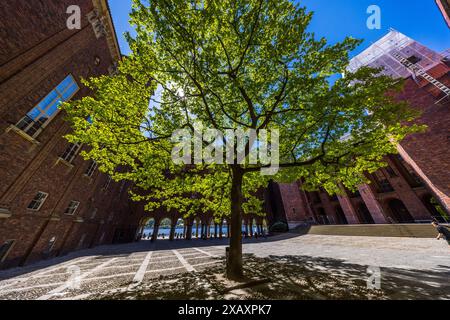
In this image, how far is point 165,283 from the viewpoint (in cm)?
564

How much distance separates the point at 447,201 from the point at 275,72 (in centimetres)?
2161

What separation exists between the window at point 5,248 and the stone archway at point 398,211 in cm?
4042

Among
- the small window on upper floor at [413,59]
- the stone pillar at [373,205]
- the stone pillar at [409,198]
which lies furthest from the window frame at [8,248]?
the small window on upper floor at [413,59]

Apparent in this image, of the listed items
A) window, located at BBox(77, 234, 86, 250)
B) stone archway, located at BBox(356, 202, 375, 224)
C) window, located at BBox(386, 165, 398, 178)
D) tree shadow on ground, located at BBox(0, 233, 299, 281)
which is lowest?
tree shadow on ground, located at BBox(0, 233, 299, 281)

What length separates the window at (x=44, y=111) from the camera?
8.85 m

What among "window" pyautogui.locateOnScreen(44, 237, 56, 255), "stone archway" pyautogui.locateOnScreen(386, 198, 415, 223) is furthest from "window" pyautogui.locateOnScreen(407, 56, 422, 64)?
"window" pyautogui.locateOnScreen(44, 237, 56, 255)

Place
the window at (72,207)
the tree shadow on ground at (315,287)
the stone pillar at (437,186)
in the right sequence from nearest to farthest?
the tree shadow on ground at (315,287)
the window at (72,207)
the stone pillar at (437,186)

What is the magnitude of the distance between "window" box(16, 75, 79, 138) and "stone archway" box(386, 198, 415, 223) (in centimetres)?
3994

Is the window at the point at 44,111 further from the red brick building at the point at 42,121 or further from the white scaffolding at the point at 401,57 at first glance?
the white scaffolding at the point at 401,57

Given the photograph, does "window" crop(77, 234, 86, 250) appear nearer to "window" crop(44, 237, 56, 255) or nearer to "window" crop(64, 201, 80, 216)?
"window" crop(64, 201, 80, 216)

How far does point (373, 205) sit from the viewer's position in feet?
79.2

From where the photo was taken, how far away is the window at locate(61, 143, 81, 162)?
12.1m

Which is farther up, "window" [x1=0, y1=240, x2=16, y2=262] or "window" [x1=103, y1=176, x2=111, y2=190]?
"window" [x1=103, y1=176, x2=111, y2=190]

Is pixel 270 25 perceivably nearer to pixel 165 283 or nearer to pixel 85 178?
pixel 165 283
